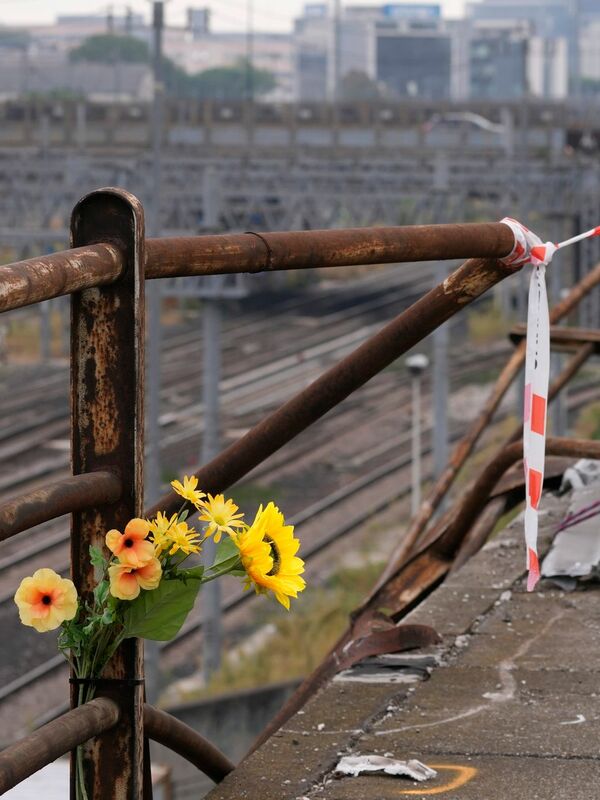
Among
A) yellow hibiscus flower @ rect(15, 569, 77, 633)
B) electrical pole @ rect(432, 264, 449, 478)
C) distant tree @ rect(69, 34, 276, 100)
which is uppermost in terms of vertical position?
distant tree @ rect(69, 34, 276, 100)

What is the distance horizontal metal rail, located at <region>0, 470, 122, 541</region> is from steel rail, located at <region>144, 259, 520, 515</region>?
1.43 feet

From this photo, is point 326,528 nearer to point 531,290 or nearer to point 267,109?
point 531,290

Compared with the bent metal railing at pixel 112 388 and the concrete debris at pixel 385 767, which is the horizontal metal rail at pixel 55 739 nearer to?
the bent metal railing at pixel 112 388

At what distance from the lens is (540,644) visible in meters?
3.70

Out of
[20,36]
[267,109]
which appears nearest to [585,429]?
[267,109]

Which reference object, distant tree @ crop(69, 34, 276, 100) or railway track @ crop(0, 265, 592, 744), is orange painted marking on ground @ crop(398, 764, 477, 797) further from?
distant tree @ crop(69, 34, 276, 100)

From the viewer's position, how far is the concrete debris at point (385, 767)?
2791mm

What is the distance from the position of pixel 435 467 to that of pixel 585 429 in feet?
36.7

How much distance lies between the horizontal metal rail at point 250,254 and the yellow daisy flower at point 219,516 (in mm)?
362

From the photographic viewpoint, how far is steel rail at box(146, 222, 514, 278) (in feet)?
7.73

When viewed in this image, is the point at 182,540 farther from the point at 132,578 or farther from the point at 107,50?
the point at 107,50

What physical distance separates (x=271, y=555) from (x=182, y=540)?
0.60 ft

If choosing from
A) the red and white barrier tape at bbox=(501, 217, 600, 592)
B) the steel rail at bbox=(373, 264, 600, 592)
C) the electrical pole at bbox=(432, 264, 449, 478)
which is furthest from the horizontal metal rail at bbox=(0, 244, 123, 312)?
the electrical pole at bbox=(432, 264, 449, 478)

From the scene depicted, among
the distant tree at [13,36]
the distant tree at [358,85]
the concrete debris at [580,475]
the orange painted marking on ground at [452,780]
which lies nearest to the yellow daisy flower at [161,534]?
the orange painted marking on ground at [452,780]
